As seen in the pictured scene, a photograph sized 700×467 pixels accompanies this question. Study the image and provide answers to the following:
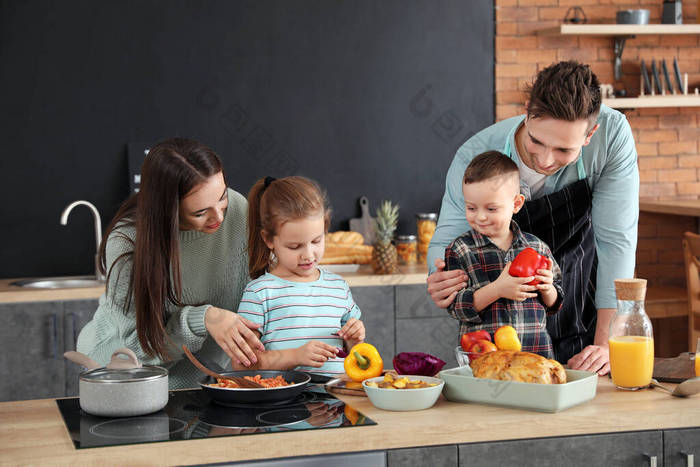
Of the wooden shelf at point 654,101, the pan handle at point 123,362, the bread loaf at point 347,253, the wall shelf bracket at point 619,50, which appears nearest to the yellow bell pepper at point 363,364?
the pan handle at point 123,362

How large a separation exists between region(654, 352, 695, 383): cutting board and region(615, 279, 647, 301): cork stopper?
0.25m

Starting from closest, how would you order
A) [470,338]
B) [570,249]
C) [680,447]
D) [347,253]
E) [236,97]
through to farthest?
[680,447], [470,338], [570,249], [347,253], [236,97]

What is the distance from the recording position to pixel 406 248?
4.36m

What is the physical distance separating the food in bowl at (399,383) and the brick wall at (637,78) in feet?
10.5

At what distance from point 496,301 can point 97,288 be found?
2.10 meters

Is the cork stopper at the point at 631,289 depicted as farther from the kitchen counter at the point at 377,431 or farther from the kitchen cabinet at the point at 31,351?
the kitchen cabinet at the point at 31,351

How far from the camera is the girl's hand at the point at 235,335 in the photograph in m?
1.96

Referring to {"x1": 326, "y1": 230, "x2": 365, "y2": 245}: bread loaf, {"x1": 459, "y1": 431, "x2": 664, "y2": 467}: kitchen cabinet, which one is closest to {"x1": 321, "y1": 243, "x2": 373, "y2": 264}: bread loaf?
{"x1": 326, "y1": 230, "x2": 365, "y2": 245}: bread loaf

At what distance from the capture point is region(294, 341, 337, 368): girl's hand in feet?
6.50

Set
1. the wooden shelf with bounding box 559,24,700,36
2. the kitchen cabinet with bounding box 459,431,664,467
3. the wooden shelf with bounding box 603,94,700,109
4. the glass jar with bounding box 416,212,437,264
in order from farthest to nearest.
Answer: the wooden shelf with bounding box 603,94,700,109
the wooden shelf with bounding box 559,24,700,36
the glass jar with bounding box 416,212,437,264
the kitchen cabinet with bounding box 459,431,664,467

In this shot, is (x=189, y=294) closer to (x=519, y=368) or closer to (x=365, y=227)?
(x=519, y=368)

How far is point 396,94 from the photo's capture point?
464cm

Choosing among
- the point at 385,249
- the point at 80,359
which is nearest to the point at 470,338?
the point at 80,359

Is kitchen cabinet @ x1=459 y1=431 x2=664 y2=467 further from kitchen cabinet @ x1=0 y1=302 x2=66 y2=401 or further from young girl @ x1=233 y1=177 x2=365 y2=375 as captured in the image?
kitchen cabinet @ x1=0 y1=302 x2=66 y2=401
